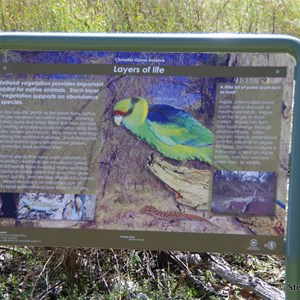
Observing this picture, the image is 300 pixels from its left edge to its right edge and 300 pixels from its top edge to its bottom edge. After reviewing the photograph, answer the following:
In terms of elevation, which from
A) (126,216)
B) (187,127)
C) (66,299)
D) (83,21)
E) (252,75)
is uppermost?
(83,21)

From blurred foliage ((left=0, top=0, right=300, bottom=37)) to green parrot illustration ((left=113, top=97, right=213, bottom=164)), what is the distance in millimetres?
2788

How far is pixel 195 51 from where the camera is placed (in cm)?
324

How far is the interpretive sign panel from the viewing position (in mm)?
3260

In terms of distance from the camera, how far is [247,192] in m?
3.26

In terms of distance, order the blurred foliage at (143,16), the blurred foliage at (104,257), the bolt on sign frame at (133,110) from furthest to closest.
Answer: the blurred foliage at (143,16)
the blurred foliage at (104,257)
the bolt on sign frame at (133,110)

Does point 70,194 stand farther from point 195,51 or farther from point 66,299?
point 66,299

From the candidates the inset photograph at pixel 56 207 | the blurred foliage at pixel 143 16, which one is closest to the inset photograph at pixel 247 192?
the inset photograph at pixel 56 207

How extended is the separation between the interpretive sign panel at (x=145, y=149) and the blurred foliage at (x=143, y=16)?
271cm

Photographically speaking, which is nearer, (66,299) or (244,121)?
(244,121)

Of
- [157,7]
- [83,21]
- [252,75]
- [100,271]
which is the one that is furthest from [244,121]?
[157,7]

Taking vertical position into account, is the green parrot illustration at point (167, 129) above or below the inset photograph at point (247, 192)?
above

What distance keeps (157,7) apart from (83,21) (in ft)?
3.40

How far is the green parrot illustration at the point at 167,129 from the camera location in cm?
329

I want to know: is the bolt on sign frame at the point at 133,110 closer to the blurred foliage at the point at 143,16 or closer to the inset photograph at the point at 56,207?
the inset photograph at the point at 56,207
